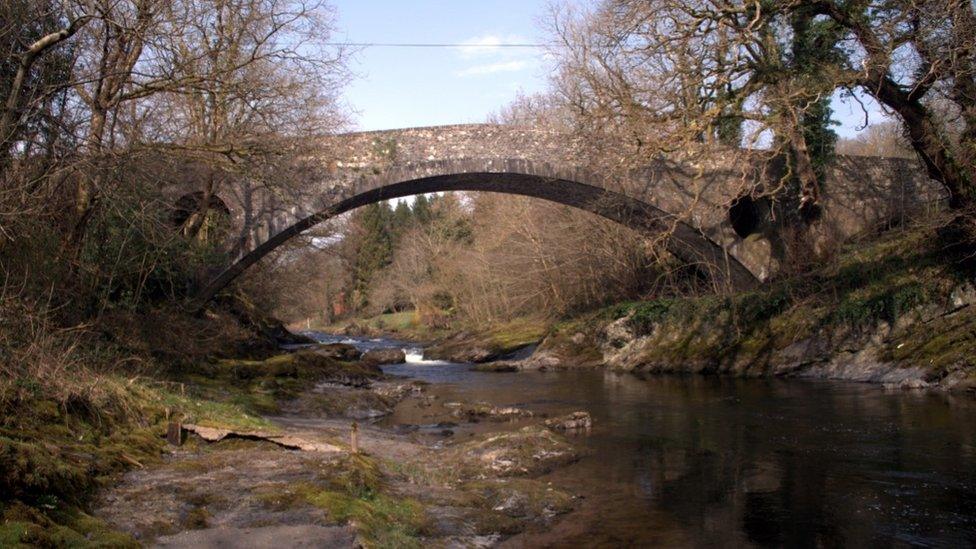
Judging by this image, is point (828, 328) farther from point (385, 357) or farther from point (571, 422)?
point (385, 357)

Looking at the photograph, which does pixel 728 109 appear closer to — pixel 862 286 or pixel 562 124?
pixel 862 286

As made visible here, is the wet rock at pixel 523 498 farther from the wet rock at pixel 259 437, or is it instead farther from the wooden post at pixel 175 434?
the wooden post at pixel 175 434

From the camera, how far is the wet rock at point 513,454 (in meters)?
8.71

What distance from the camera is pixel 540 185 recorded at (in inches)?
926

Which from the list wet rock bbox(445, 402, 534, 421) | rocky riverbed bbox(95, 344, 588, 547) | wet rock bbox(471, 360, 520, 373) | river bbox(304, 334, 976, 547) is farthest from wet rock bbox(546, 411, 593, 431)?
wet rock bbox(471, 360, 520, 373)

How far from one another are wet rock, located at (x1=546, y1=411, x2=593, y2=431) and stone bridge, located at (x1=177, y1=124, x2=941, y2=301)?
986 cm

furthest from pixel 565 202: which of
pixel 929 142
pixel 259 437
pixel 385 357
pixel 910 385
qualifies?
pixel 259 437

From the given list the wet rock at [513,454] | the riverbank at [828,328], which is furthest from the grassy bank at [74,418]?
the riverbank at [828,328]

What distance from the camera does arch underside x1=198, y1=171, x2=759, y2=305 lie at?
21.5 m

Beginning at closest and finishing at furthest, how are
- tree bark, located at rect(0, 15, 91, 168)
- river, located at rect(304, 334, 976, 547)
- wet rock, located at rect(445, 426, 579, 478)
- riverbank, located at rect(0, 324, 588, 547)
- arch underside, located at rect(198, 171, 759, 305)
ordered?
1. riverbank, located at rect(0, 324, 588, 547)
2. river, located at rect(304, 334, 976, 547)
3. tree bark, located at rect(0, 15, 91, 168)
4. wet rock, located at rect(445, 426, 579, 478)
5. arch underside, located at rect(198, 171, 759, 305)

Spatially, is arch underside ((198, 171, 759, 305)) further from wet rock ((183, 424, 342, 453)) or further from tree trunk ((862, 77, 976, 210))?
wet rock ((183, 424, 342, 453))

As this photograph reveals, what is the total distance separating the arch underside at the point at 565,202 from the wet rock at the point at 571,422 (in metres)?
9.89

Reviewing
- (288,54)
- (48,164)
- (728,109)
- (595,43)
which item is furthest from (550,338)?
(48,164)

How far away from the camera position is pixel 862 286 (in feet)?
58.3
